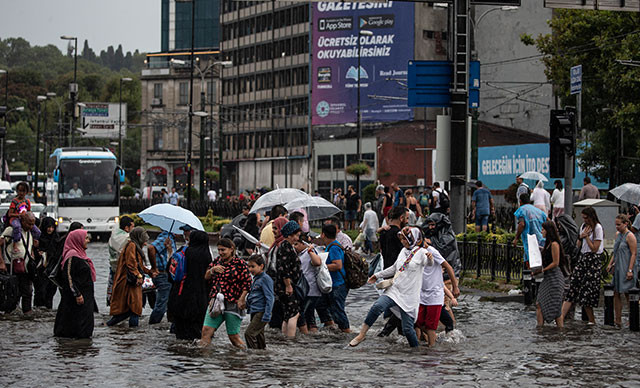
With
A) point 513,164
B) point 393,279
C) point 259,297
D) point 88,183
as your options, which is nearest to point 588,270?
point 393,279

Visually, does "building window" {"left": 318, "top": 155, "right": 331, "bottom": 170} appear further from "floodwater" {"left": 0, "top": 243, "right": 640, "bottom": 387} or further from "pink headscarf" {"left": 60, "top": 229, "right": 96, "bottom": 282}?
"pink headscarf" {"left": 60, "top": 229, "right": 96, "bottom": 282}

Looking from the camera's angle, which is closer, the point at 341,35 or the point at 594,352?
the point at 594,352

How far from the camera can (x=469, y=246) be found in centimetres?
2241

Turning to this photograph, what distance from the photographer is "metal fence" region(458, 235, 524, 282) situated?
20.6 m

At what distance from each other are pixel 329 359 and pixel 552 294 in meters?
4.30

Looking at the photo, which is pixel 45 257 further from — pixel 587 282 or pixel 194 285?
pixel 587 282

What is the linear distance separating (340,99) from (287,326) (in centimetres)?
7893

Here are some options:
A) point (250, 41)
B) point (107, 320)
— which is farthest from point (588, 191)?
point (250, 41)

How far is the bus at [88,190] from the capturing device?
39.7m

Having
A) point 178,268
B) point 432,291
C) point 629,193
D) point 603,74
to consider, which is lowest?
point 432,291

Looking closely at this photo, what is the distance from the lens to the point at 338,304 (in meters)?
14.4

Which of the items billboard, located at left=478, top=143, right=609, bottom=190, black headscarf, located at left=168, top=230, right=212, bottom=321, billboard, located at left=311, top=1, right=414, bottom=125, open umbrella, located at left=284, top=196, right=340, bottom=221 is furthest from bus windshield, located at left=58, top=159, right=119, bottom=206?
billboard, located at left=311, top=1, right=414, bottom=125

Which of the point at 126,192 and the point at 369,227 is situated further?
the point at 126,192

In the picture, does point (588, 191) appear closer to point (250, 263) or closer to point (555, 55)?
point (555, 55)
